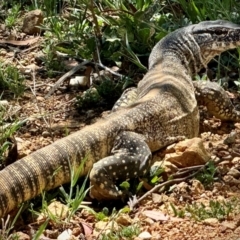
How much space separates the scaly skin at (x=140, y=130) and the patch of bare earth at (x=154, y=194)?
0.82 feet

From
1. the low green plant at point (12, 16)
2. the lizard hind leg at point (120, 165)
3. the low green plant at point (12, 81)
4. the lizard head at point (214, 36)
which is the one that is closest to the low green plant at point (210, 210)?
the lizard hind leg at point (120, 165)

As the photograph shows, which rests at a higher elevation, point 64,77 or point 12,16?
point 12,16

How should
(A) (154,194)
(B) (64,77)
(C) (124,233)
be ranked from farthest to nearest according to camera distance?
(B) (64,77)
(A) (154,194)
(C) (124,233)

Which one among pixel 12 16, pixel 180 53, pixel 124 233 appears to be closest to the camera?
pixel 124 233

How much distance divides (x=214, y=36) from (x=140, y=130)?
1.80m

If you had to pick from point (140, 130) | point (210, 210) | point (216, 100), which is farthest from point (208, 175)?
point (216, 100)

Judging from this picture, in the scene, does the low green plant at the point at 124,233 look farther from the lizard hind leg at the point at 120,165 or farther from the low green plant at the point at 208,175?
the low green plant at the point at 208,175

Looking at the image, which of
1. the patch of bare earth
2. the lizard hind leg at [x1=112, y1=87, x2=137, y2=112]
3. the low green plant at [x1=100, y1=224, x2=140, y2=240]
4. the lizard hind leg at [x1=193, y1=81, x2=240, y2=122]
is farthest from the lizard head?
the low green plant at [x1=100, y1=224, x2=140, y2=240]

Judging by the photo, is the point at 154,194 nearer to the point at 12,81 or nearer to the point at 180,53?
the point at 180,53

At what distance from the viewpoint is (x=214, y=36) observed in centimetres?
707

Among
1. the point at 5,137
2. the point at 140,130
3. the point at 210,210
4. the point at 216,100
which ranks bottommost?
the point at 216,100

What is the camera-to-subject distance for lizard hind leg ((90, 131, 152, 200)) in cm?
509

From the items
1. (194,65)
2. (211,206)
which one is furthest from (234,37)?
(211,206)

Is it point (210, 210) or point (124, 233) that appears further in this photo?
point (210, 210)
